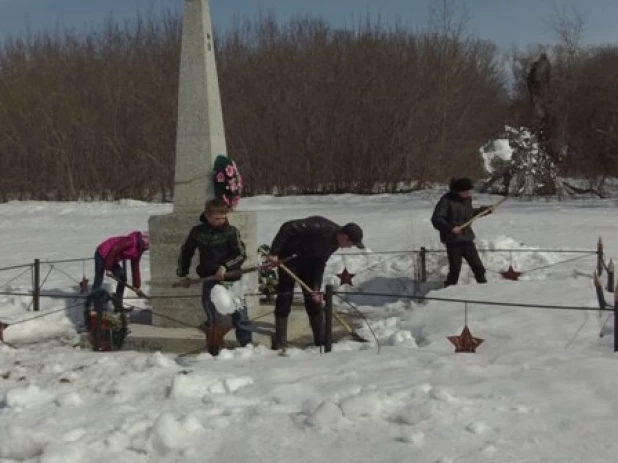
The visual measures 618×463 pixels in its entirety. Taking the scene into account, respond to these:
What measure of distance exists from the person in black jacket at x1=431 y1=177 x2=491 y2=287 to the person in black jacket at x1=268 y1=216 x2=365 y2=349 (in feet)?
7.66

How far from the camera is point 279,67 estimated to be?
33.0 meters

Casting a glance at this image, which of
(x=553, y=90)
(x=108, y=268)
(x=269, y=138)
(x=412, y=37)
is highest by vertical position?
(x=412, y=37)

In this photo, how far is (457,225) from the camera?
8.95m

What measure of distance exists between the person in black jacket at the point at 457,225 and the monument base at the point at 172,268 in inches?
99.5

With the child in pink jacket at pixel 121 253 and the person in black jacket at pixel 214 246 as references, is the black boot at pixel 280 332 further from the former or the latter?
the child in pink jacket at pixel 121 253

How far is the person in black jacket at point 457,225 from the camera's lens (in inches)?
348

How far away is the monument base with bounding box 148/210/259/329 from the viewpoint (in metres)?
7.90

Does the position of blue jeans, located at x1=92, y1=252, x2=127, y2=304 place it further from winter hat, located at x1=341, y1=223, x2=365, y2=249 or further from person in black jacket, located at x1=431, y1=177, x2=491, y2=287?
person in black jacket, located at x1=431, y1=177, x2=491, y2=287

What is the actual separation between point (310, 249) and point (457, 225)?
2800mm

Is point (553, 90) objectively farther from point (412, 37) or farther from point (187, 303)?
point (187, 303)

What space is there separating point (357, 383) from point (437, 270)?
577 centimetres

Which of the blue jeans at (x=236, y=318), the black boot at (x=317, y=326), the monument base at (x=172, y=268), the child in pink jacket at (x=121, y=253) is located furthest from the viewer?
the child in pink jacket at (x=121, y=253)

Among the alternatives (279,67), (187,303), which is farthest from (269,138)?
(187,303)

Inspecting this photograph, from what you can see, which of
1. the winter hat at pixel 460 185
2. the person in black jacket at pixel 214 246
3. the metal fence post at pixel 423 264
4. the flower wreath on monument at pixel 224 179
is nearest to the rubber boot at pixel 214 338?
the person in black jacket at pixel 214 246
